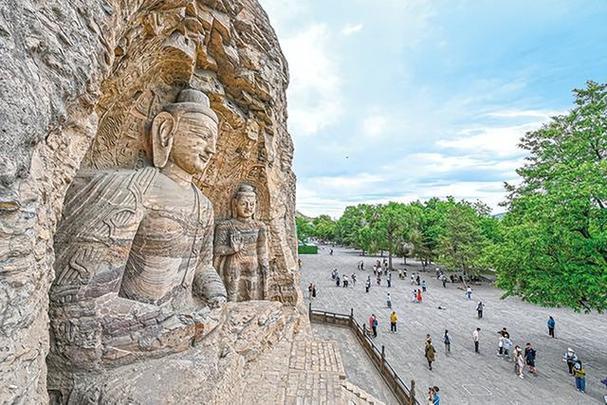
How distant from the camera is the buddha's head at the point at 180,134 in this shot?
4074 mm

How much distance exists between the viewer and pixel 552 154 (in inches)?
745

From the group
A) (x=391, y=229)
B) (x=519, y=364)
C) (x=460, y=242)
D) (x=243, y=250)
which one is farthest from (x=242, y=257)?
(x=391, y=229)

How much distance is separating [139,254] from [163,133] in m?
1.54

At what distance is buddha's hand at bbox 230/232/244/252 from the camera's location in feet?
21.2

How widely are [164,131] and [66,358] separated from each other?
2.63 metres

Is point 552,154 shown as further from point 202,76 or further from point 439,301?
point 202,76

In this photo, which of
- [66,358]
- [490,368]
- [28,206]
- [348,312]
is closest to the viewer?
[28,206]

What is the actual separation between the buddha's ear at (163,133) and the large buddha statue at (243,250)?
101 inches

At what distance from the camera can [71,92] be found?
2.32 metres

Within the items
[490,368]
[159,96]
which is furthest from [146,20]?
[490,368]

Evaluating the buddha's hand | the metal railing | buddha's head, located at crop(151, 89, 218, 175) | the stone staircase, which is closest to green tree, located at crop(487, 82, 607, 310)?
the metal railing

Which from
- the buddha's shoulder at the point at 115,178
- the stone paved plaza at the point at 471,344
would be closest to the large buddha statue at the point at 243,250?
the buddha's shoulder at the point at 115,178

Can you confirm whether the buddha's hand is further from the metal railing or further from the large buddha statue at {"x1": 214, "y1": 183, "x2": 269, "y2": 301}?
the metal railing

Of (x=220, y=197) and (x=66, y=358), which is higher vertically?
(x=220, y=197)
